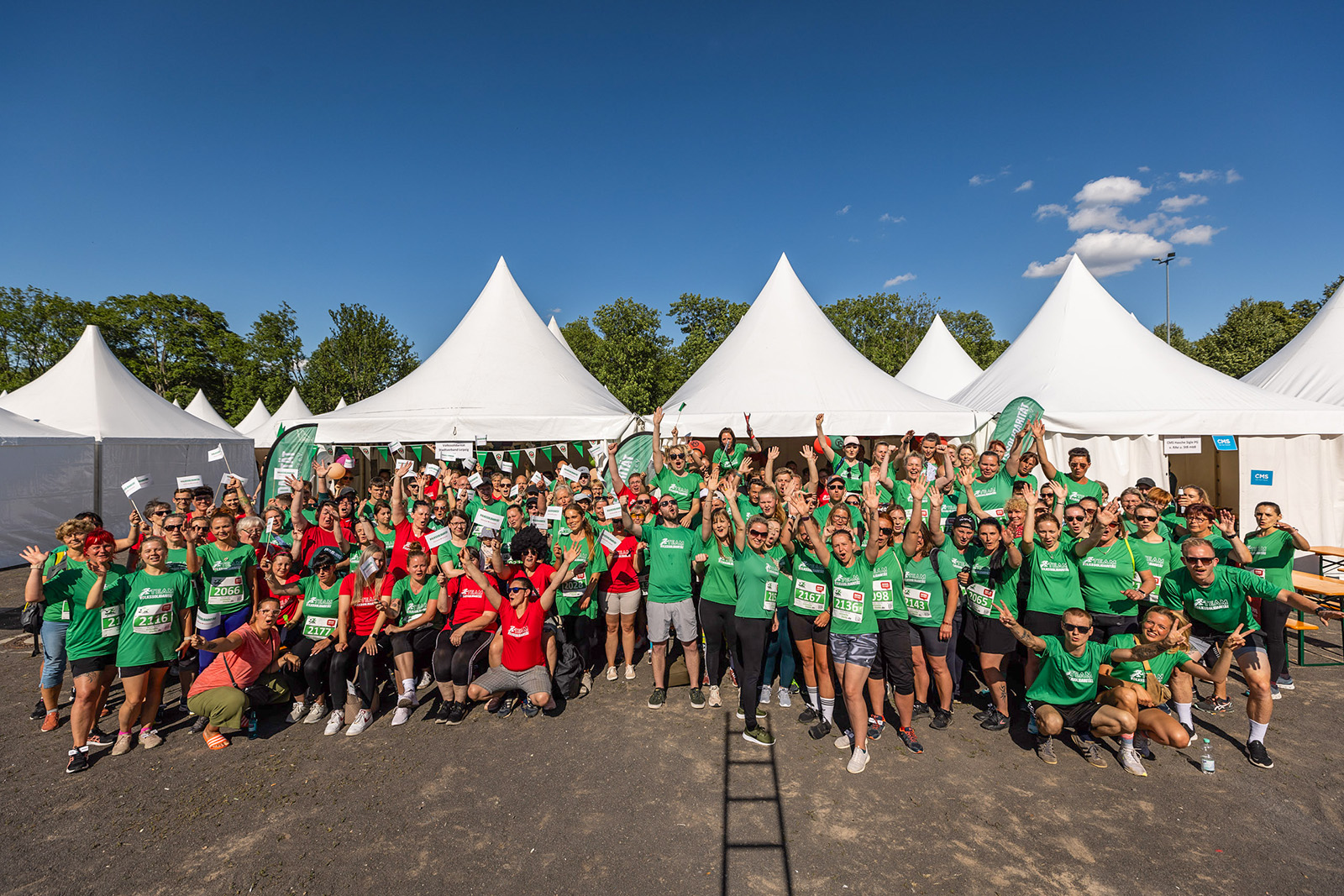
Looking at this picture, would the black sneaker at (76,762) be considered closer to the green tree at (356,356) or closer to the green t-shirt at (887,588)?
the green t-shirt at (887,588)

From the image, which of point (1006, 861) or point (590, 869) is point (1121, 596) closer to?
point (1006, 861)

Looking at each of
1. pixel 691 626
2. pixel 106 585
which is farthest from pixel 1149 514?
pixel 106 585

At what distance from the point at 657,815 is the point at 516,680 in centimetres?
175

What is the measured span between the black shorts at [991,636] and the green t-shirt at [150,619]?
225 inches

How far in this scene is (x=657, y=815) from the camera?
11.2 feet

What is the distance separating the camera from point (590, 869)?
9.70 feet

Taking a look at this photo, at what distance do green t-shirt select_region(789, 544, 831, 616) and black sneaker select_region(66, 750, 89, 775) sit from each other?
4.82 metres

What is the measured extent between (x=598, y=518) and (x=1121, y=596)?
4.13 meters

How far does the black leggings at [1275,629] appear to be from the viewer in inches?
174

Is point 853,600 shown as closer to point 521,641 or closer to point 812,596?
point 812,596

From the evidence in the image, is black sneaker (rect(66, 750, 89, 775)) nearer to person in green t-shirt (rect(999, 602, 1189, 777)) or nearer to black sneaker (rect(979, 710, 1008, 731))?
black sneaker (rect(979, 710, 1008, 731))

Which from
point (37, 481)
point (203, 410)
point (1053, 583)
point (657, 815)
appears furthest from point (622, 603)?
point (203, 410)

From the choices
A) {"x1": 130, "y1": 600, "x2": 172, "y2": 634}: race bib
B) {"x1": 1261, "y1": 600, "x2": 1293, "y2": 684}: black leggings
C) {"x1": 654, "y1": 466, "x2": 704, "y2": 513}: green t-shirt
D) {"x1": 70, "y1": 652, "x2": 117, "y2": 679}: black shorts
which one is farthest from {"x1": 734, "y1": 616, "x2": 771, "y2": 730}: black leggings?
{"x1": 70, "y1": 652, "x2": 117, "y2": 679}: black shorts

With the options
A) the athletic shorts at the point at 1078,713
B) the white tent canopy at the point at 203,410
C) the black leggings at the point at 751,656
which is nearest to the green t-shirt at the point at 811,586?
the black leggings at the point at 751,656
